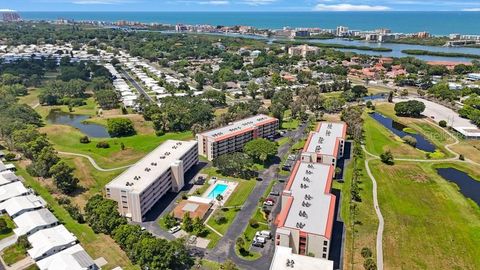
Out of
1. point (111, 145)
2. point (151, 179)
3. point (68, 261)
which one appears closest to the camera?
point (68, 261)

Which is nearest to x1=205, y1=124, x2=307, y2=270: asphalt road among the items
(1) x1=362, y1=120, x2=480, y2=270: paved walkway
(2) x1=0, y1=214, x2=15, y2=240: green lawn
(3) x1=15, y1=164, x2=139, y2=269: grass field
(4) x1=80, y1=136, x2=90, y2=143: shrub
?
(3) x1=15, y1=164, x2=139, y2=269: grass field

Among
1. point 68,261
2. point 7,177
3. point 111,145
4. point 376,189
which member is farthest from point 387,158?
point 7,177

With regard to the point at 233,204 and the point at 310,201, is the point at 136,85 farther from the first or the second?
the point at 310,201

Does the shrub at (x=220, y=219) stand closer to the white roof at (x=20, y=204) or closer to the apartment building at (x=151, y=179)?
the apartment building at (x=151, y=179)

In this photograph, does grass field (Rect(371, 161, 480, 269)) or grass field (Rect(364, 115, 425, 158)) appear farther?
grass field (Rect(364, 115, 425, 158))

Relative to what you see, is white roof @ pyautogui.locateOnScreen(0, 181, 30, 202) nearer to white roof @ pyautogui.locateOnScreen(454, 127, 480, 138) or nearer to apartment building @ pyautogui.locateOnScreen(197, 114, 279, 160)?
apartment building @ pyautogui.locateOnScreen(197, 114, 279, 160)
